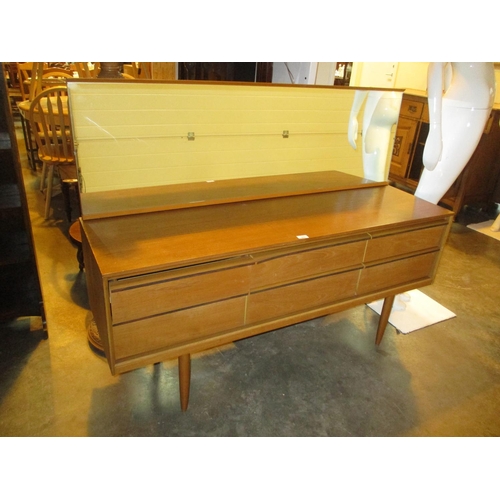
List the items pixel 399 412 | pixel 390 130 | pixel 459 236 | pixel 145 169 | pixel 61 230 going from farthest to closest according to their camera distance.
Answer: pixel 459 236, pixel 61 230, pixel 390 130, pixel 399 412, pixel 145 169

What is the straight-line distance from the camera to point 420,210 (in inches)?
72.7

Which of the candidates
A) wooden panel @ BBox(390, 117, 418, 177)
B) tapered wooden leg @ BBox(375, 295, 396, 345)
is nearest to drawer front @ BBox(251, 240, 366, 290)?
tapered wooden leg @ BBox(375, 295, 396, 345)

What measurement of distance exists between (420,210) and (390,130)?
1.84ft

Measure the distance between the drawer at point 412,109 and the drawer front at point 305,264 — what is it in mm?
3082

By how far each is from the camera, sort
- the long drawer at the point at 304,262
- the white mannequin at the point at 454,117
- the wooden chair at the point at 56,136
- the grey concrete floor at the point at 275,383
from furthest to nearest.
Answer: the wooden chair at the point at 56,136 < the white mannequin at the point at 454,117 < the grey concrete floor at the point at 275,383 < the long drawer at the point at 304,262

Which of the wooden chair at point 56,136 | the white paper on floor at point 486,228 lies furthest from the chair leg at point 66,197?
the white paper on floor at point 486,228

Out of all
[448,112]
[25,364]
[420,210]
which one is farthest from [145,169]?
[448,112]

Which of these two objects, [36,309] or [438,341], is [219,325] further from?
[438,341]

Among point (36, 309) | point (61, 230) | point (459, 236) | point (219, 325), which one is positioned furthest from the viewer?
point (459, 236)

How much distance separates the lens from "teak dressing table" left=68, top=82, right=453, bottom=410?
1.27m

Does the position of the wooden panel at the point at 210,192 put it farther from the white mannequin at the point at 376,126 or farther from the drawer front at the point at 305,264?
the drawer front at the point at 305,264

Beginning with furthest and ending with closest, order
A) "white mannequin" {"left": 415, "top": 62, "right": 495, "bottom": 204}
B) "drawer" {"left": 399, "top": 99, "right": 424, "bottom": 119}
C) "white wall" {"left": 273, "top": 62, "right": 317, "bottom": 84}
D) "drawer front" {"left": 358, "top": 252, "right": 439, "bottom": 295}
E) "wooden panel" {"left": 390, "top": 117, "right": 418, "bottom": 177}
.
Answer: "wooden panel" {"left": 390, "top": 117, "right": 418, "bottom": 177} → "drawer" {"left": 399, "top": 99, "right": 424, "bottom": 119} → "white wall" {"left": 273, "top": 62, "right": 317, "bottom": 84} → "white mannequin" {"left": 415, "top": 62, "right": 495, "bottom": 204} → "drawer front" {"left": 358, "top": 252, "right": 439, "bottom": 295}

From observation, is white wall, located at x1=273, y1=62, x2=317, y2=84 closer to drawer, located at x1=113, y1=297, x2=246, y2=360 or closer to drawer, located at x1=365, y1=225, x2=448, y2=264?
drawer, located at x1=365, y1=225, x2=448, y2=264

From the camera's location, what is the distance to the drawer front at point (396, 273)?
5.77 feet
